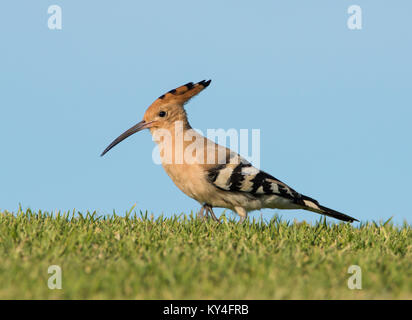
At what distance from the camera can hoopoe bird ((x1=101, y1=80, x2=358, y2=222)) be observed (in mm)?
6262

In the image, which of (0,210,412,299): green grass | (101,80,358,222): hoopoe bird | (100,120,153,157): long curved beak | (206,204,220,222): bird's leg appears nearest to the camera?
(0,210,412,299): green grass

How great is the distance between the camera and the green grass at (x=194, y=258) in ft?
12.4

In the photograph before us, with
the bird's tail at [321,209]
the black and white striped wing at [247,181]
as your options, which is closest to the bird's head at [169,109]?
the black and white striped wing at [247,181]

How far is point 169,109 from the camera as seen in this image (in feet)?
21.5

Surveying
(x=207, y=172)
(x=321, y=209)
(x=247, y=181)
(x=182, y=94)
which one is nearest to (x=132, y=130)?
(x=182, y=94)

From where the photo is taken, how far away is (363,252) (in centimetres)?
513

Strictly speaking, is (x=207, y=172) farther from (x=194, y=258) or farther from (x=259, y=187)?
(x=194, y=258)

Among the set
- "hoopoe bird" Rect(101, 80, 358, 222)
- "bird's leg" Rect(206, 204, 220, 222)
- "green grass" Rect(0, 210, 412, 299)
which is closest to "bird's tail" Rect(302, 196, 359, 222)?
"hoopoe bird" Rect(101, 80, 358, 222)

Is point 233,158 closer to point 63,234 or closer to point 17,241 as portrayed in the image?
point 63,234

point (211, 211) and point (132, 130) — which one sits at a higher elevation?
point (132, 130)

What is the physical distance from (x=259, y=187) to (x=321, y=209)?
91 cm

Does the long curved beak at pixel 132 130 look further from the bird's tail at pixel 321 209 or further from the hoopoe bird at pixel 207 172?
the bird's tail at pixel 321 209

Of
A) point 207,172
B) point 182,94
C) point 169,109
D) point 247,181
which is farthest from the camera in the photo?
point 182,94

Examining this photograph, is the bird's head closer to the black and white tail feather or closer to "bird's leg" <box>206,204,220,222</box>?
the black and white tail feather
